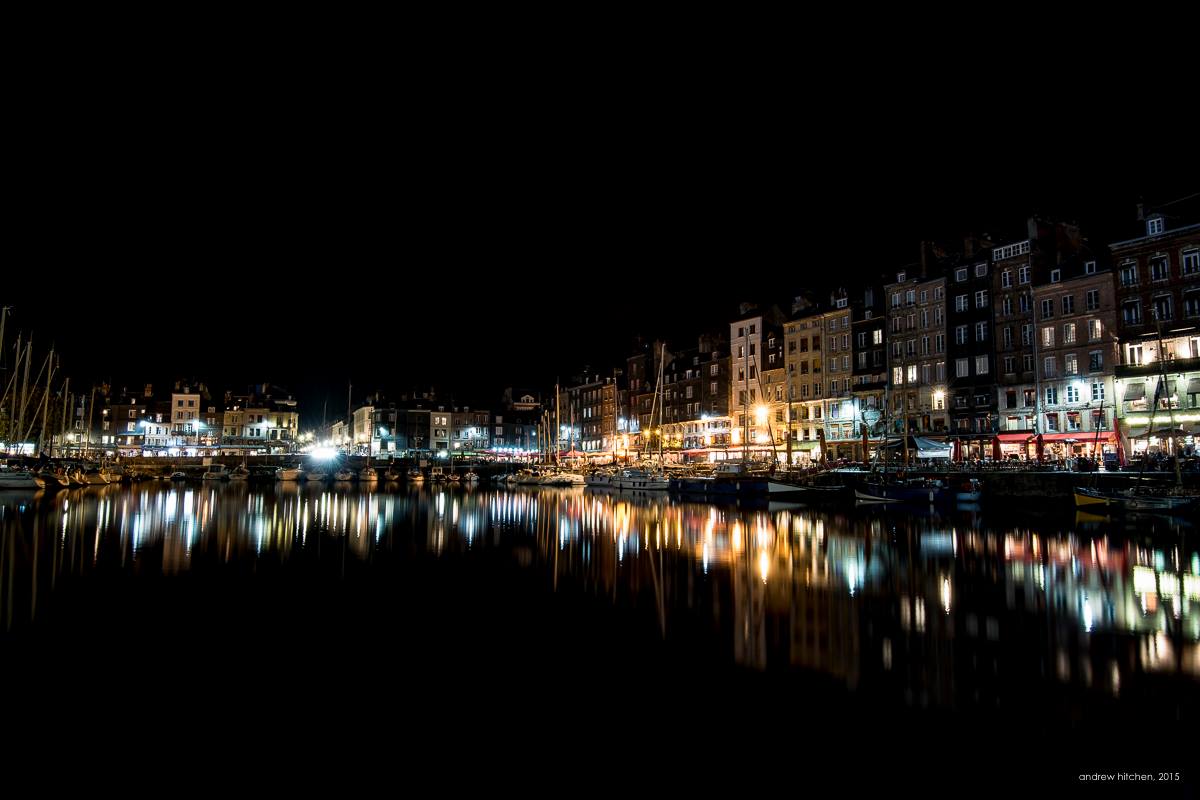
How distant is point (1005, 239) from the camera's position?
61438 mm

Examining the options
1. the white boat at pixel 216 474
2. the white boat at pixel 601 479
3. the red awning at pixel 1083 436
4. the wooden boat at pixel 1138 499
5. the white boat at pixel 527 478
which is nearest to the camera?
the wooden boat at pixel 1138 499

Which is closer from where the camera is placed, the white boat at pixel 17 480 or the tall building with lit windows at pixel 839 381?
the white boat at pixel 17 480

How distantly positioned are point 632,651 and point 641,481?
173 ft

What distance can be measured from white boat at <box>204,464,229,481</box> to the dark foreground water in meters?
68.9

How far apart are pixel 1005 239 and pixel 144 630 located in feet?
214

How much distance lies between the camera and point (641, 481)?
65.1 metres

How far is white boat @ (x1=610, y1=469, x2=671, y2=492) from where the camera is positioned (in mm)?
63531

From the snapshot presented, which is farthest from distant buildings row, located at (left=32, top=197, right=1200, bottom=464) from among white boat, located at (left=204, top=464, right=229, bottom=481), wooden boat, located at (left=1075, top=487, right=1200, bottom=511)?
white boat, located at (left=204, top=464, right=229, bottom=481)

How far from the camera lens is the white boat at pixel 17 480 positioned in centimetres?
5531

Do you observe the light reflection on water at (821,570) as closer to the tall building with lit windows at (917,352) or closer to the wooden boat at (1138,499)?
the wooden boat at (1138,499)

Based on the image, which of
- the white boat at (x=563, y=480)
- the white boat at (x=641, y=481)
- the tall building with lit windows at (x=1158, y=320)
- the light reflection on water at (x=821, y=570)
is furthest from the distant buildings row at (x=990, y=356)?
the light reflection on water at (x=821, y=570)

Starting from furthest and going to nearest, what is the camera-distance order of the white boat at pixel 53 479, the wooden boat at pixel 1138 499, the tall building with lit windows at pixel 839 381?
1. the tall building with lit windows at pixel 839 381
2. the white boat at pixel 53 479
3. the wooden boat at pixel 1138 499

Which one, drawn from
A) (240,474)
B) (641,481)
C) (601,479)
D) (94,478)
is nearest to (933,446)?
(641,481)

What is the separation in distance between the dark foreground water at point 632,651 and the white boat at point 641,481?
38.0 metres
